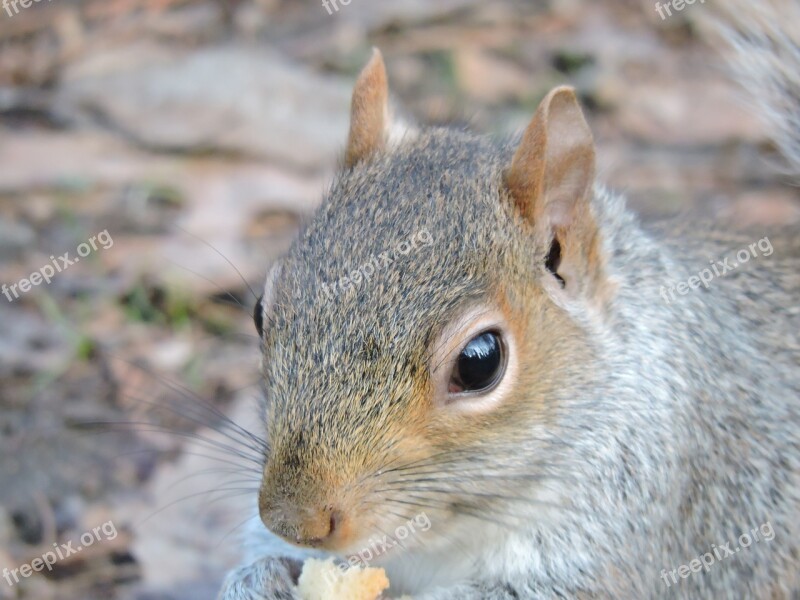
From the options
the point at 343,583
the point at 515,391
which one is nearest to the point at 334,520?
the point at 343,583

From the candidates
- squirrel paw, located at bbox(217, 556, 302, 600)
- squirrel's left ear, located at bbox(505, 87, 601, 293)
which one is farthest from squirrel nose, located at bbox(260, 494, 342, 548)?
squirrel's left ear, located at bbox(505, 87, 601, 293)

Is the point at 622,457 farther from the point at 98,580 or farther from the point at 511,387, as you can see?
the point at 98,580

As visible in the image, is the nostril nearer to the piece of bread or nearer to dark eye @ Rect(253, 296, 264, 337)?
the piece of bread

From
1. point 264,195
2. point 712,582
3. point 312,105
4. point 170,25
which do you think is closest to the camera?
point 712,582

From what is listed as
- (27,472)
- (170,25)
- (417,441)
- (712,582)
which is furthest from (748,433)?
(170,25)

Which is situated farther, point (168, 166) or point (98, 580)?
point (168, 166)

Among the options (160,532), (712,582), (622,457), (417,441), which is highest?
(417,441)

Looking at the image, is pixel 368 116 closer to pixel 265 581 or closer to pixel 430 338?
pixel 430 338

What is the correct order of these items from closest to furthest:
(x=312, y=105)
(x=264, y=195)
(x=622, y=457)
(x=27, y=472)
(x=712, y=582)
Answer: (x=622, y=457), (x=712, y=582), (x=27, y=472), (x=264, y=195), (x=312, y=105)
